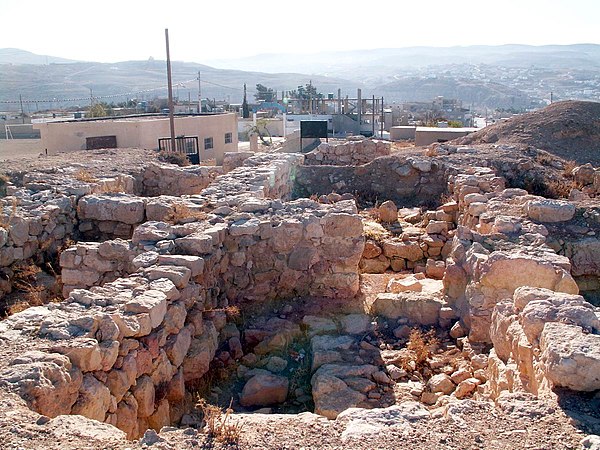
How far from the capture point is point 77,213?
8273 mm

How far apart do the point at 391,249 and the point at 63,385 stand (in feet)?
20.3

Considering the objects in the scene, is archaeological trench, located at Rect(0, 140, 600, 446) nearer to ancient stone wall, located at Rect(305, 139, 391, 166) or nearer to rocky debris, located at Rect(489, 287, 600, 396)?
rocky debris, located at Rect(489, 287, 600, 396)

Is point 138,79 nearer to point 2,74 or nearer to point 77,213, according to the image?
point 2,74

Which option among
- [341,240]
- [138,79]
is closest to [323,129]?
[341,240]

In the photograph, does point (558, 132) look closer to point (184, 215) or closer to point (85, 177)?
point (85, 177)

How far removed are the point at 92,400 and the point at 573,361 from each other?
297 cm

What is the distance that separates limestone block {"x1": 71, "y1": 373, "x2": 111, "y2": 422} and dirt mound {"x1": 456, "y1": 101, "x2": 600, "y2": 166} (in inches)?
541

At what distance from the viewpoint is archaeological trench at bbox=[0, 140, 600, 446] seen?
3.86m

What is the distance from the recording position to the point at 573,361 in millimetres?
3328

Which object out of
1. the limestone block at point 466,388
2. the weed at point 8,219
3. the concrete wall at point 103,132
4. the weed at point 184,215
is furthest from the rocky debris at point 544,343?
the concrete wall at point 103,132

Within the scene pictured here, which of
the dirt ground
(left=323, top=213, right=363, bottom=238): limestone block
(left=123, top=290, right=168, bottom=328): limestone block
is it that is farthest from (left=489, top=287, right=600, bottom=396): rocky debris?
the dirt ground

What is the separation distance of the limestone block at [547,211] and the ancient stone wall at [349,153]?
24.4 feet

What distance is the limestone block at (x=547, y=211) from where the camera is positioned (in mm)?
7035

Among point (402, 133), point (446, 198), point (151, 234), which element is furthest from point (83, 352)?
point (402, 133)
